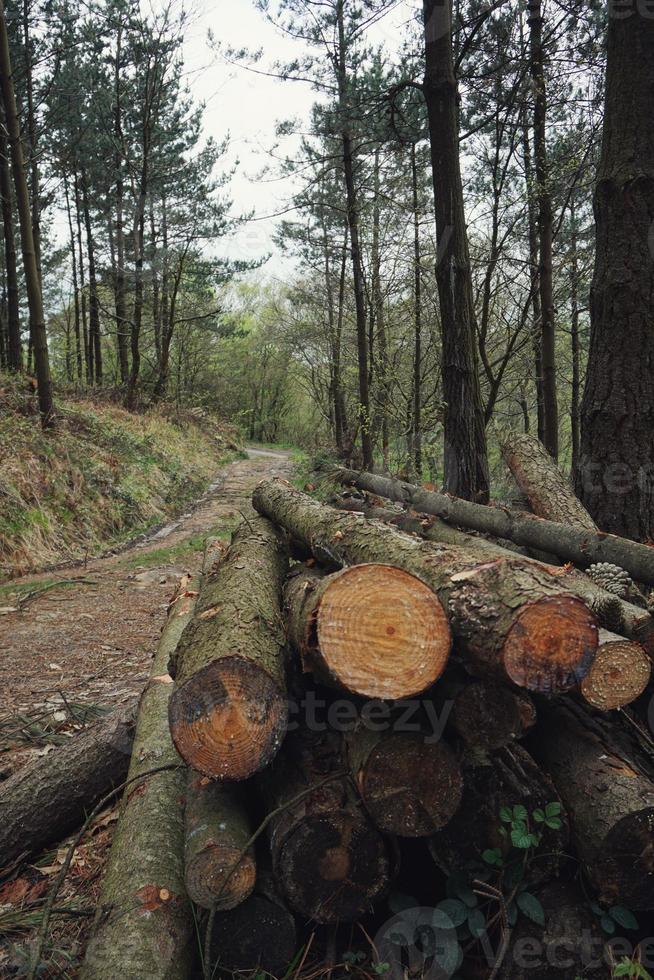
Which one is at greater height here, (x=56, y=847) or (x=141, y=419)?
(x=141, y=419)

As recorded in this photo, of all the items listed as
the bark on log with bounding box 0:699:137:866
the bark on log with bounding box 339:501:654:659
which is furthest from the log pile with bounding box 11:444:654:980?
the bark on log with bounding box 0:699:137:866

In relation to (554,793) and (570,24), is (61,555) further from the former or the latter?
(570,24)

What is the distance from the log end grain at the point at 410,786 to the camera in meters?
2.12

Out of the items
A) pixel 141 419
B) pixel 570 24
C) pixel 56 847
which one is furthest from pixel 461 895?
pixel 141 419

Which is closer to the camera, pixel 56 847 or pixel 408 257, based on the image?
pixel 56 847

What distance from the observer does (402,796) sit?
83.7 inches

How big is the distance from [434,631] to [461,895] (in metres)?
Answer: 1.00

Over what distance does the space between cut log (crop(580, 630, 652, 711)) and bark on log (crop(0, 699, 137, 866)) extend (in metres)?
2.50

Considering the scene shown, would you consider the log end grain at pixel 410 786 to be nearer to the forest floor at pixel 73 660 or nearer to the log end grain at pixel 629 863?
the log end grain at pixel 629 863

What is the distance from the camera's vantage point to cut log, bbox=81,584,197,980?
1.99 meters

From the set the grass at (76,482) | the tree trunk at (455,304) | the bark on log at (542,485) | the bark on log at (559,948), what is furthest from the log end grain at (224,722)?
the grass at (76,482)

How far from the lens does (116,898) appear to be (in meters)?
2.21

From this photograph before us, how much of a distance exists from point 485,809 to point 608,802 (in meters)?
0.44

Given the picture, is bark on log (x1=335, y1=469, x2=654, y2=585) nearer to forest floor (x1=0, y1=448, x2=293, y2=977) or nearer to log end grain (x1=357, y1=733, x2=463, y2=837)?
log end grain (x1=357, y1=733, x2=463, y2=837)
